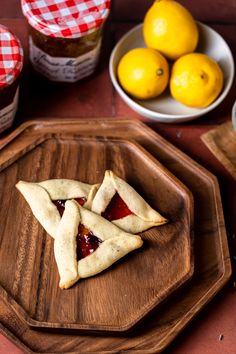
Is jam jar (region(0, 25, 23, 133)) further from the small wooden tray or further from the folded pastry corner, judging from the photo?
the small wooden tray

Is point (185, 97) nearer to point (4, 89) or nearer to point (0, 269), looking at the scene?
point (4, 89)

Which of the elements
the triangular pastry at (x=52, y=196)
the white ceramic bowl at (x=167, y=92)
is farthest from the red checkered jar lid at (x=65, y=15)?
the triangular pastry at (x=52, y=196)

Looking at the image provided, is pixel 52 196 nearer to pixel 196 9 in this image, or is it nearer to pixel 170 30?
pixel 170 30

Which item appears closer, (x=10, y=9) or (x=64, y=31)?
(x=64, y=31)

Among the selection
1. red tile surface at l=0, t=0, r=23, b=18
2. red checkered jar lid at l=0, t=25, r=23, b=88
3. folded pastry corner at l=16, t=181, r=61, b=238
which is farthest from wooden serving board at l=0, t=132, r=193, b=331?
red tile surface at l=0, t=0, r=23, b=18

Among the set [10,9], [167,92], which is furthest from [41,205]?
[10,9]

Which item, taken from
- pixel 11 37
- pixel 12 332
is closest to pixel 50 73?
pixel 11 37

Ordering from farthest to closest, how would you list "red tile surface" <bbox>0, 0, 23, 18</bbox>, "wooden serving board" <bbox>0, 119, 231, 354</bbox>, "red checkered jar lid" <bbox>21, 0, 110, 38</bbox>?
1. "red tile surface" <bbox>0, 0, 23, 18</bbox>
2. "red checkered jar lid" <bbox>21, 0, 110, 38</bbox>
3. "wooden serving board" <bbox>0, 119, 231, 354</bbox>

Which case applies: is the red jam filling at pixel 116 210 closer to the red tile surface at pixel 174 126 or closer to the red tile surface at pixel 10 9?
the red tile surface at pixel 174 126
